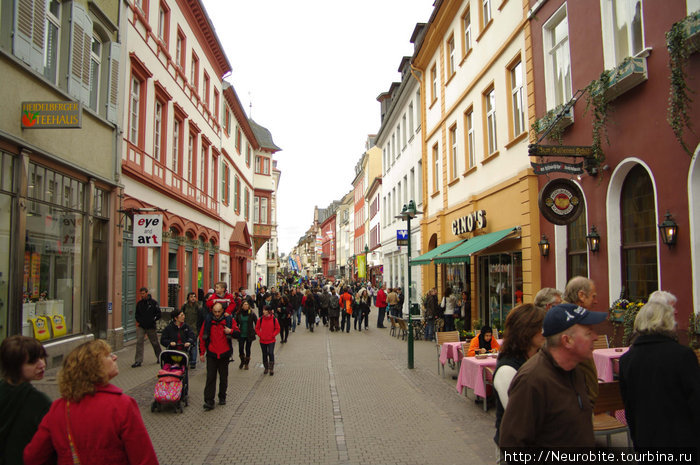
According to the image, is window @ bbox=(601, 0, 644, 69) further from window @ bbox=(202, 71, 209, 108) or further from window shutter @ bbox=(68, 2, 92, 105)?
window @ bbox=(202, 71, 209, 108)

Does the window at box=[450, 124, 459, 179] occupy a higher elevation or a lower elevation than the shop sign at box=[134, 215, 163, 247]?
higher

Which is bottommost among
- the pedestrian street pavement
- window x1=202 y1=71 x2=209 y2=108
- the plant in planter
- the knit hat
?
the pedestrian street pavement

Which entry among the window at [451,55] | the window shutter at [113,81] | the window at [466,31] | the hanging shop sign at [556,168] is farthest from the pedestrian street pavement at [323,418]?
the window at [451,55]

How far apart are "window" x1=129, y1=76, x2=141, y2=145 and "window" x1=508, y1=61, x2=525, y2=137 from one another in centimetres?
1133

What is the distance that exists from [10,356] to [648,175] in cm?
896

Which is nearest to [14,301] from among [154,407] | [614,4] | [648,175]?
[154,407]

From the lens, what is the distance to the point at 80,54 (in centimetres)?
1190

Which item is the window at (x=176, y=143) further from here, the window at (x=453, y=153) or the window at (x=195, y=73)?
the window at (x=453, y=153)

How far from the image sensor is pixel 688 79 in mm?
6980

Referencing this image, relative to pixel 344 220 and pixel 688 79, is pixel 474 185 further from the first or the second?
pixel 344 220

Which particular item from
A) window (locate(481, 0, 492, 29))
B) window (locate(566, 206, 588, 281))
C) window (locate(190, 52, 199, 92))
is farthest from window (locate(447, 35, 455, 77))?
window (locate(190, 52, 199, 92))

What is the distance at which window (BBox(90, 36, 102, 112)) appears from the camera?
509 inches

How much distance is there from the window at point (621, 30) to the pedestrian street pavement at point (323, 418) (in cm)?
643

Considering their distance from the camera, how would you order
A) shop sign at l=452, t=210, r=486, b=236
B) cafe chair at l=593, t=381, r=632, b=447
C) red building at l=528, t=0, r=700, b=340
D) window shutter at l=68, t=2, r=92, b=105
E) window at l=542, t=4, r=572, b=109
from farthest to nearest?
shop sign at l=452, t=210, r=486, b=236
window shutter at l=68, t=2, r=92, b=105
window at l=542, t=4, r=572, b=109
red building at l=528, t=0, r=700, b=340
cafe chair at l=593, t=381, r=632, b=447
